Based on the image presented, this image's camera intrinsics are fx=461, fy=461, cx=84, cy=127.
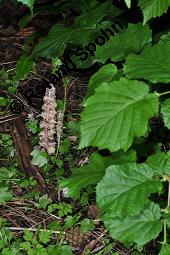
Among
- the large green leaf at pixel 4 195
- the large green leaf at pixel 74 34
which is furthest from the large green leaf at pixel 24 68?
the large green leaf at pixel 4 195

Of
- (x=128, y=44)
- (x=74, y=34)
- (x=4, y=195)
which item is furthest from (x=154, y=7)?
(x=4, y=195)

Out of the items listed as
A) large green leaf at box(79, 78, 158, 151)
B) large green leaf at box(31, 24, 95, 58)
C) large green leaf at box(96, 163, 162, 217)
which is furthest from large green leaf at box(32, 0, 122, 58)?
large green leaf at box(96, 163, 162, 217)

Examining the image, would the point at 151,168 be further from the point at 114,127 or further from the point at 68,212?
the point at 68,212

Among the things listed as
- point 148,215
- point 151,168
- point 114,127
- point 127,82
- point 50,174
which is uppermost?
point 127,82

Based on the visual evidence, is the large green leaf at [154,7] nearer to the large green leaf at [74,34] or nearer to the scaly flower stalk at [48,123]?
the large green leaf at [74,34]

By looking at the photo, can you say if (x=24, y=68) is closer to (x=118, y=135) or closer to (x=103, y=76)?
(x=103, y=76)

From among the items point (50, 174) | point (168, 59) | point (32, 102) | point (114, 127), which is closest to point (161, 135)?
point (50, 174)
